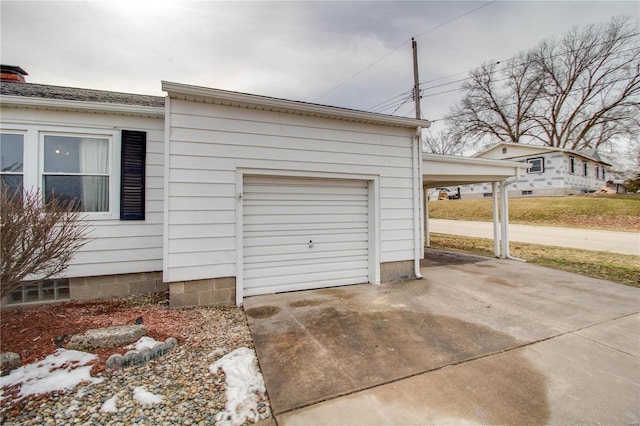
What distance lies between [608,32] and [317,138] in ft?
104

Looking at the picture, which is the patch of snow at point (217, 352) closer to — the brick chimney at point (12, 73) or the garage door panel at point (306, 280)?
the garage door panel at point (306, 280)

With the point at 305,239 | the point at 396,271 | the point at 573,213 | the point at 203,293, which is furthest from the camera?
the point at 573,213

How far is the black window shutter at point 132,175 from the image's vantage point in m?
4.54

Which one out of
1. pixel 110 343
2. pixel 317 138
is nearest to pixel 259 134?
pixel 317 138

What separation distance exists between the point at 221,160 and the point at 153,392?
10.0 feet

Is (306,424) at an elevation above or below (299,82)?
below

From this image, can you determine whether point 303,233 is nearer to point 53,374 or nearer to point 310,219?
point 310,219

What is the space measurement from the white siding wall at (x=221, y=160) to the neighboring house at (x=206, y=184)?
0.02 m

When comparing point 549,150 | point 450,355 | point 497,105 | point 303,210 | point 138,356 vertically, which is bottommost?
point 450,355

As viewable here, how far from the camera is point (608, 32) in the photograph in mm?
22453

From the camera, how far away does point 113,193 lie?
4559 millimetres

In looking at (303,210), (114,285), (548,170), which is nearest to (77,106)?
(114,285)

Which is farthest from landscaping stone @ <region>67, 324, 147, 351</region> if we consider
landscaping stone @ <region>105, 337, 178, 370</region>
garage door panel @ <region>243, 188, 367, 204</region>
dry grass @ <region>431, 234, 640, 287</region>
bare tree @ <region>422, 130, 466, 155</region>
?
bare tree @ <region>422, 130, 466, 155</region>

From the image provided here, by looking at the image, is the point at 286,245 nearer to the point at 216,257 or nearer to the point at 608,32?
the point at 216,257
